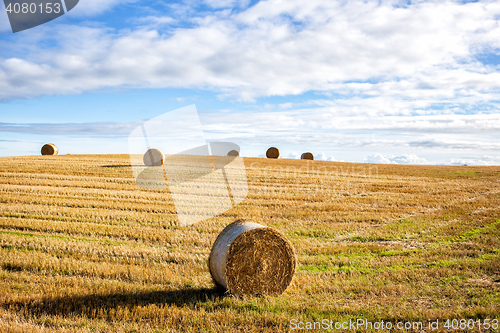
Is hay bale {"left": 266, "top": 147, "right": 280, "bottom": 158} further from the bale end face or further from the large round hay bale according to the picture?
the large round hay bale

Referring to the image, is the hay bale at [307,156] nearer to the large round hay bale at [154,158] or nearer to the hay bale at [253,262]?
the large round hay bale at [154,158]

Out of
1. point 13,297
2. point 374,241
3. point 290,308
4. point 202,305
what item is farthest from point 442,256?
point 13,297

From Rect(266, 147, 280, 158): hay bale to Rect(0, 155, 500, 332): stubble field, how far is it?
25525 mm

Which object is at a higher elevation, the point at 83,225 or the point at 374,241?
the point at 83,225

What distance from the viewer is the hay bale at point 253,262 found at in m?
6.23

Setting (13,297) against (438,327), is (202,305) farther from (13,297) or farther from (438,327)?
(438,327)

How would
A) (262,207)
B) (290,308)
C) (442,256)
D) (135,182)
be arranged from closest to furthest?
(290,308)
(442,256)
(262,207)
(135,182)

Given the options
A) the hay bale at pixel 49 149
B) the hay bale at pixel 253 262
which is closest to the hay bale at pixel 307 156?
the hay bale at pixel 49 149

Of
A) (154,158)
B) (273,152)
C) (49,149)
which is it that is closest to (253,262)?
(154,158)

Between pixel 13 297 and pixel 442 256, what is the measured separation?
8.93m

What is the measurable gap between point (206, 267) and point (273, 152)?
34783 mm

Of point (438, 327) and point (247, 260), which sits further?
point (247, 260)

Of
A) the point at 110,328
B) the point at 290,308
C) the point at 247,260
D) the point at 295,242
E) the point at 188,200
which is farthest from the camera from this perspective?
the point at 188,200

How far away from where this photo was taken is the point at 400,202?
16.0 metres
